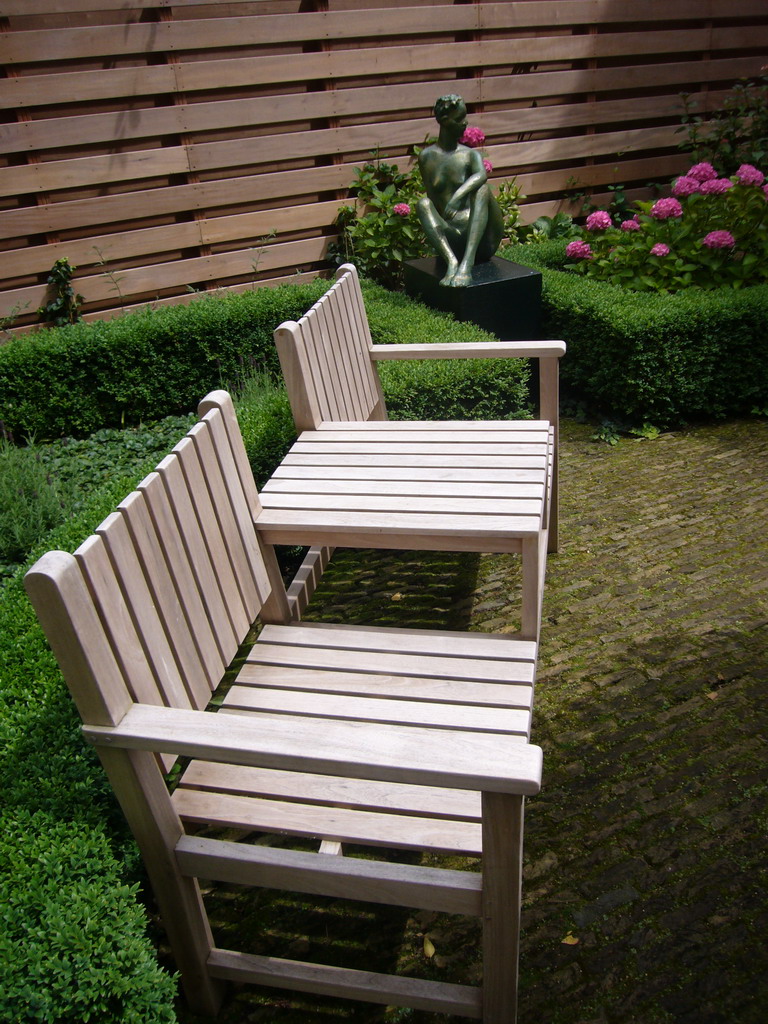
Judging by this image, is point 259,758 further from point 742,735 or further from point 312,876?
point 742,735

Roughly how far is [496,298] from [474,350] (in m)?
1.91

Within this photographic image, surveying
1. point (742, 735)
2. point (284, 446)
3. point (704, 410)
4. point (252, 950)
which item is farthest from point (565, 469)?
point (252, 950)

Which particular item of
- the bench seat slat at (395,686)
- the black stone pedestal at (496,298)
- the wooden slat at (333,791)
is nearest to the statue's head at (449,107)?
the black stone pedestal at (496,298)

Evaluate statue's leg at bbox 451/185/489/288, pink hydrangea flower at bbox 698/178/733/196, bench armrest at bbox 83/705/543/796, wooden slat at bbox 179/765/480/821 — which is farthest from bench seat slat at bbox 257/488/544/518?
pink hydrangea flower at bbox 698/178/733/196

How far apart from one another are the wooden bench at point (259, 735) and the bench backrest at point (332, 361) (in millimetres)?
717

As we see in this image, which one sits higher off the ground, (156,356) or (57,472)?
(156,356)

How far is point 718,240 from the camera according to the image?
19.1 feet

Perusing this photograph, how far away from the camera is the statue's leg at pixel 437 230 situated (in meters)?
5.55

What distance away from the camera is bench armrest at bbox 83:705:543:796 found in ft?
5.23

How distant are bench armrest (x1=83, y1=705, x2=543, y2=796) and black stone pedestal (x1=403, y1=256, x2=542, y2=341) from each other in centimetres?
411

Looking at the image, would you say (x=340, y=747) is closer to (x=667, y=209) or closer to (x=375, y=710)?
(x=375, y=710)

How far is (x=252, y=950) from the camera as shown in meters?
2.37

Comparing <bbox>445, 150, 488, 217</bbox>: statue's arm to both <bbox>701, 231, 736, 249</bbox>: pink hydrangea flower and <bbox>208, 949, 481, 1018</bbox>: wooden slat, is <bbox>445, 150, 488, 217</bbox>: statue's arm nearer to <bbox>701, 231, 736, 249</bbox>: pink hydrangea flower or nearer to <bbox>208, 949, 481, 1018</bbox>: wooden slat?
<bbox>701, 231, 736, 249</bbox>: pink hydrangea flower

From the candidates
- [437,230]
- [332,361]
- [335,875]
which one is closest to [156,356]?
[437,230]
